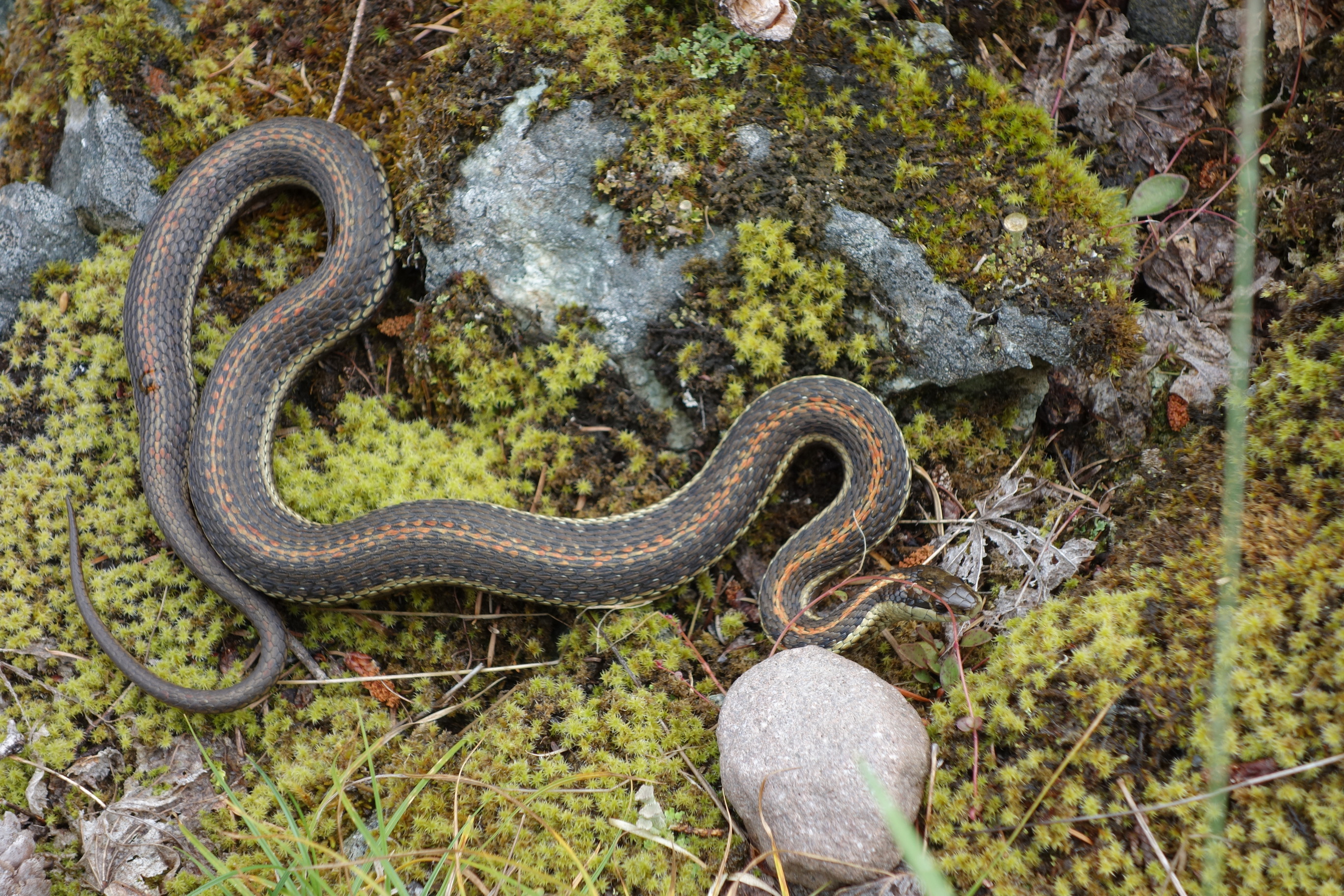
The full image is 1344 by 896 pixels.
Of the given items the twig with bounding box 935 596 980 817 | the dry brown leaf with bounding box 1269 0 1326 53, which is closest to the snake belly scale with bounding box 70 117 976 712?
the twig with bounding box 935 596 980 817

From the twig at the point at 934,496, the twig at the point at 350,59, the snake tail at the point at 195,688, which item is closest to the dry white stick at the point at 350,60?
the twig at the point at 350,59

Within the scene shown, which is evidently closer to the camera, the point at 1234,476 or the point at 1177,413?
the point at 1234,476

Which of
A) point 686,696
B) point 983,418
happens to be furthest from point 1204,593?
point 686,696

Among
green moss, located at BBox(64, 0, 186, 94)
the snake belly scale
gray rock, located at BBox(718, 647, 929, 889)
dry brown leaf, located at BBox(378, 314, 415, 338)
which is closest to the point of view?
gray rock, located at BBox(718, 647, 929, 889)

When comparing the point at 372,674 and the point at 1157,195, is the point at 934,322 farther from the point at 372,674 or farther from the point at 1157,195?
the point at 372,674

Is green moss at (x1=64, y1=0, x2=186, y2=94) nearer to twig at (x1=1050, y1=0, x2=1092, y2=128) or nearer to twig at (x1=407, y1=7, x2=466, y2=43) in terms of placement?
twig at (x1=407, y1=7, x2=466, y2=43)

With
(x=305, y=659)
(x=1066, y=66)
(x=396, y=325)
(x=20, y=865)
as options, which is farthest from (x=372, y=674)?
(x=1066, y=66)
